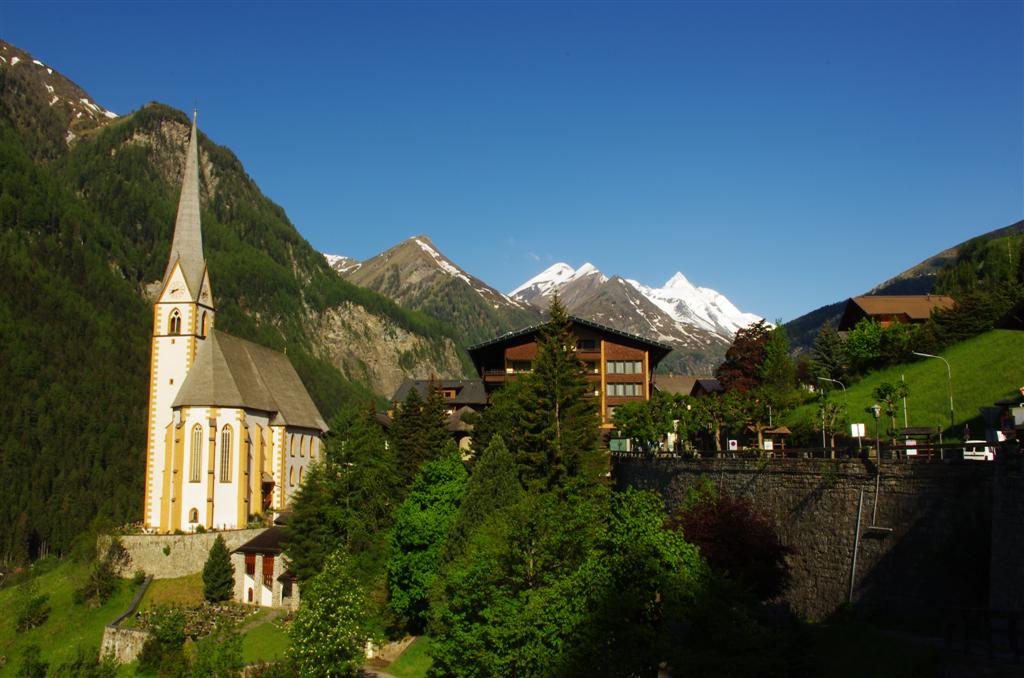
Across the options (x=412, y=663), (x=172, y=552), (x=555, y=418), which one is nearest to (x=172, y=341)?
(x=172, y=552)

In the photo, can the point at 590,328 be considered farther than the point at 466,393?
No

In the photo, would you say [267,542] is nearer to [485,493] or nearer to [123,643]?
[123,643]

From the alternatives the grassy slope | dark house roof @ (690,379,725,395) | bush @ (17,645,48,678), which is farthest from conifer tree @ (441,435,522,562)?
dark house roof @ (690,379,725,395)

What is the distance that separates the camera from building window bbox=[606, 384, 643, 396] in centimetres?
8194

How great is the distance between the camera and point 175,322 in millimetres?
80438

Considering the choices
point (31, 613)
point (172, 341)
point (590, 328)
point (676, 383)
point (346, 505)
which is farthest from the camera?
point (676, 383)

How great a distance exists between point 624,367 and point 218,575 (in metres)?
37.4

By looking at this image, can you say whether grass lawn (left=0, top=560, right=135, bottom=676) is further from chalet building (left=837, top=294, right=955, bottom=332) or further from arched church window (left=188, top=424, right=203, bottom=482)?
chalet building (left=837, top=294, right=955, bottom=332)

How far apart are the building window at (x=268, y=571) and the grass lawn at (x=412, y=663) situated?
21297 millimetres

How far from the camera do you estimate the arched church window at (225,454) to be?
7544cm

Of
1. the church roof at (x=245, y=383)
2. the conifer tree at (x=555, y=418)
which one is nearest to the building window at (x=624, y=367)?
the conifer tree at (x=555, y=418)

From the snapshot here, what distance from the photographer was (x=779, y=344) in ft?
265

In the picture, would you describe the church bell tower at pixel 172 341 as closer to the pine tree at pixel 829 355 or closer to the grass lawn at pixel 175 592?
the grass lawn at pixel 175 592

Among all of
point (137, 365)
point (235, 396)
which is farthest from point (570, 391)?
point (137, 365)
